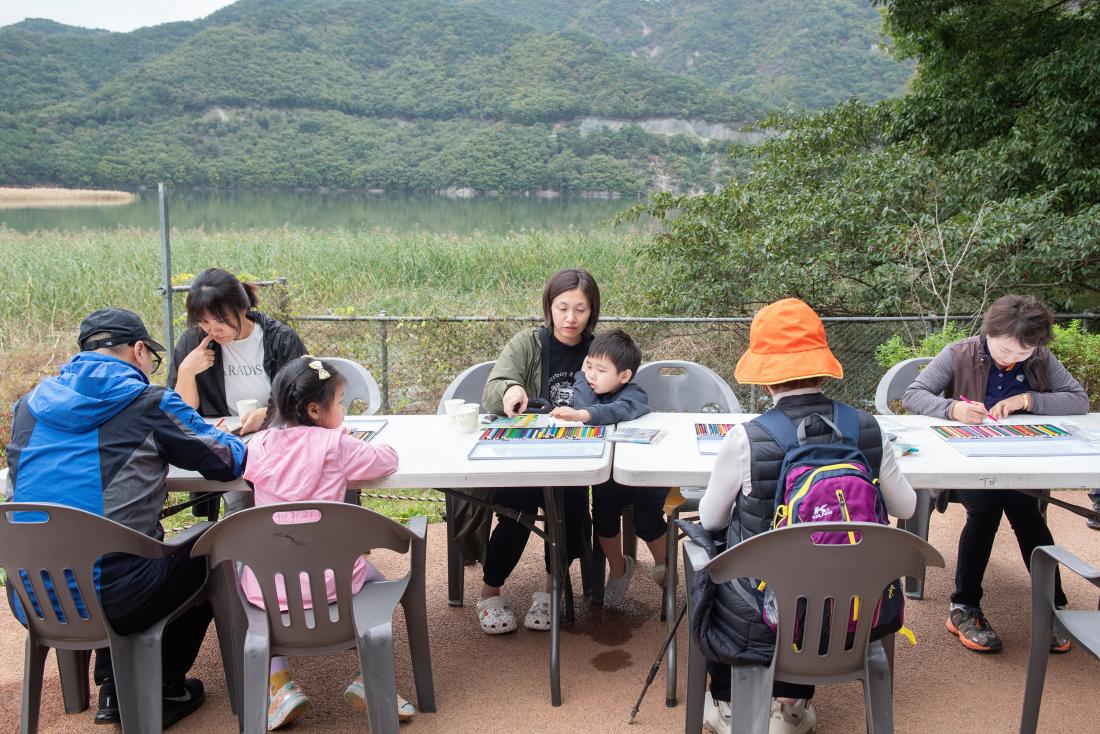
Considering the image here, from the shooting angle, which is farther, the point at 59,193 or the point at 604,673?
the point at 59,193

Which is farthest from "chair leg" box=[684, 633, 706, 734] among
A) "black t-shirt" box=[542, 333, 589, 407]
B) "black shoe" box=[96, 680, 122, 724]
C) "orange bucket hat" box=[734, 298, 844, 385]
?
"black shoe" box=[96, 680, 122, 724]

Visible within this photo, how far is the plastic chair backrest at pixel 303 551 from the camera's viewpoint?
206 centimetres

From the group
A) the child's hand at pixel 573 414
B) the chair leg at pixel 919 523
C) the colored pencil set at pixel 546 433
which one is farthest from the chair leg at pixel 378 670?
the chair leg at pixel 919 523

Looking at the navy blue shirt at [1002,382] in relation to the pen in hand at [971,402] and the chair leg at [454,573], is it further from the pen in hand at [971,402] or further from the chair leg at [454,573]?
the chair leg at [454,573]

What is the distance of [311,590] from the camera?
7.01ft

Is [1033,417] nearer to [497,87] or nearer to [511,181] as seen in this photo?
[511,181]

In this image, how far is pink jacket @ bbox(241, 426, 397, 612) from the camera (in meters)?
2.31

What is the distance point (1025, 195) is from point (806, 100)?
41.1m

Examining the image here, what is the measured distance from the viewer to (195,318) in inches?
126

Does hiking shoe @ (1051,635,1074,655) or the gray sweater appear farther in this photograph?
the gray sweater

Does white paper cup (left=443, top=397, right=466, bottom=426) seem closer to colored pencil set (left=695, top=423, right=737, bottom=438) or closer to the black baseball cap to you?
colored pencil set (left=695, top=423, right=737, bottom=438)

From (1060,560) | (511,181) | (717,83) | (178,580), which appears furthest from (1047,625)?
(717,83)

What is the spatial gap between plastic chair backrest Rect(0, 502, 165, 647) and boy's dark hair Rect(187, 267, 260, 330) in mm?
1209

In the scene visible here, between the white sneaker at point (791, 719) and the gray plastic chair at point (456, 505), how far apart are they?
1358 mm
